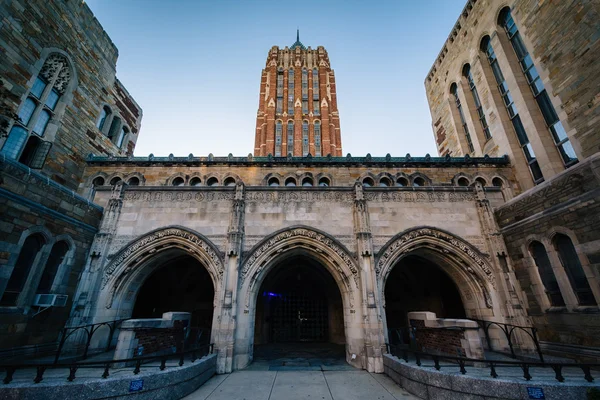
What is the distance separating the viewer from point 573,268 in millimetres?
8898

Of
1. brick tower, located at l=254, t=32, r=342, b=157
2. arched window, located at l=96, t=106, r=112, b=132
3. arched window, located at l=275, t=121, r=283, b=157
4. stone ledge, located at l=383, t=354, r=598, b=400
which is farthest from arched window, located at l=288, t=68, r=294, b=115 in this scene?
stone ledge, located at l=383, t=354, r=598, b=400

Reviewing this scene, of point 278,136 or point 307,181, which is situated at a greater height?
point 278,136

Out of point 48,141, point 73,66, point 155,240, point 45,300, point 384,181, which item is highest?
point 73,66

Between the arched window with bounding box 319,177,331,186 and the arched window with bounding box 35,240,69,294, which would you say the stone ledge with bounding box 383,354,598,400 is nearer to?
the arched window with bounding box 319,177,331,186

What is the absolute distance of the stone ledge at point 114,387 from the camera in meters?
5.18

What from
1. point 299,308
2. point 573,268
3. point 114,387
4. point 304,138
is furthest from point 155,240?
point 304,138

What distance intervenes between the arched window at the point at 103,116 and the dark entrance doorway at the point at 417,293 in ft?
75.2

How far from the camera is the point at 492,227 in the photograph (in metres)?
11.4

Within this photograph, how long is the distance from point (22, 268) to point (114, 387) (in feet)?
22.0

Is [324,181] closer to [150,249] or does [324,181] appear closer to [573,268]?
[150,249]

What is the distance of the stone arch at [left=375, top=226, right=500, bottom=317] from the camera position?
34.8ft

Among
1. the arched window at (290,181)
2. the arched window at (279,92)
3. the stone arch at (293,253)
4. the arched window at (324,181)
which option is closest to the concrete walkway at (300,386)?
the stone arch at (293,253)

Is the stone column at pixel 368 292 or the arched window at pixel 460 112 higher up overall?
the arched window at pixel 460 112

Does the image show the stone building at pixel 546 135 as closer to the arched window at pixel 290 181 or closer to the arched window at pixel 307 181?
the arched window at pixel 307 181
